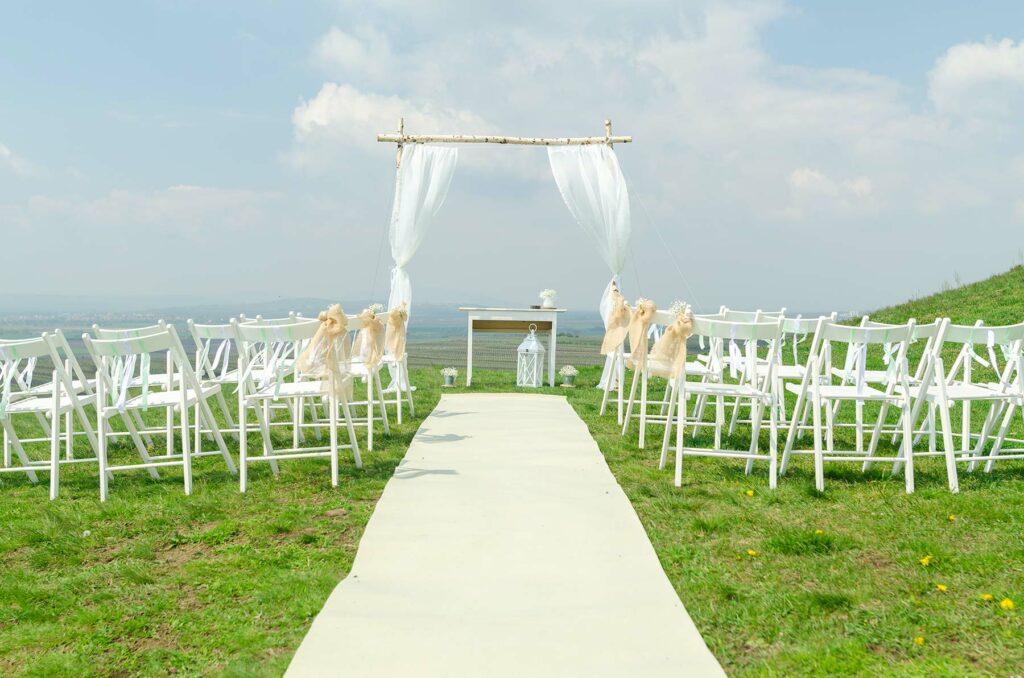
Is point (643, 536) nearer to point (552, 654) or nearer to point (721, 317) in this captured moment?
point (552, 654)

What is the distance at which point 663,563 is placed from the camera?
3.27 metres

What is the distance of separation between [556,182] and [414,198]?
155 centimetres

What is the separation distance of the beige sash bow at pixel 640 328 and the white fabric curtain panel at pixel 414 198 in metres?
3.63

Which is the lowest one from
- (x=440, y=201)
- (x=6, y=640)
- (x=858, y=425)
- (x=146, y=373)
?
(x=6, y=640)

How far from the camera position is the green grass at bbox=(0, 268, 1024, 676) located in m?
2.50

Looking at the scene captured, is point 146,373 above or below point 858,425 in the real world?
above

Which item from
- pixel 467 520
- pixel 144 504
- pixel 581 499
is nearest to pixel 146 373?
pixel 144 504

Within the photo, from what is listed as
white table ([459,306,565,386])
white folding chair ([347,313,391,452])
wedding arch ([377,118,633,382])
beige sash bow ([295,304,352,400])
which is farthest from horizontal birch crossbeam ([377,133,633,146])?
beige sash bow ([295,304,352,400])

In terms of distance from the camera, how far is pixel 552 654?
2.44 m

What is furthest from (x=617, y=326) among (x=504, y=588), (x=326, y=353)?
(x=504, y=588)

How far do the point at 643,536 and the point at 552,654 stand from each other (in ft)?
4.07

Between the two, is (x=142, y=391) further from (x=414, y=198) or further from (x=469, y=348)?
(x=469, y=348)

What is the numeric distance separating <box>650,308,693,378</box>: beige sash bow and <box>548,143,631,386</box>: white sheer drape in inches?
165

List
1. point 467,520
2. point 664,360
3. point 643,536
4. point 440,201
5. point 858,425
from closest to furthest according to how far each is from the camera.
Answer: point 643,536
point 467,520
point 664,360
point 858,425
point 440,201
